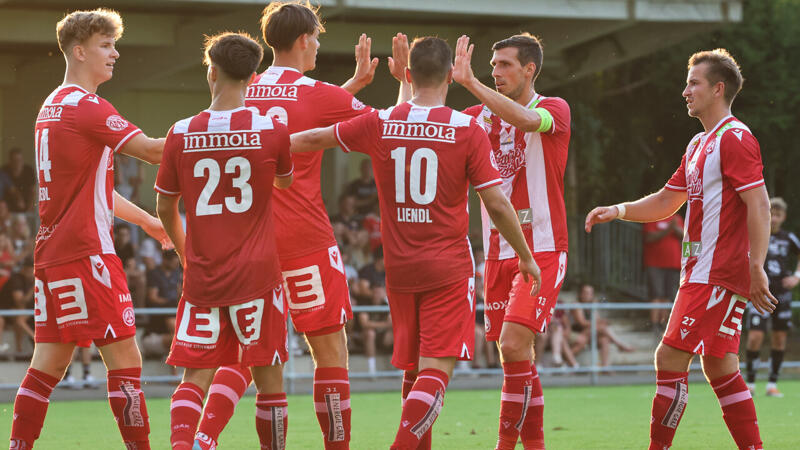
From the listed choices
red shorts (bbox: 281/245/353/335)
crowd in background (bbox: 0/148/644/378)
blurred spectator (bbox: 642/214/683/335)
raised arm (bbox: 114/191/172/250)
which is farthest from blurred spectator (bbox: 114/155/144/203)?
red shorts (bbox: 281/245/353/335)

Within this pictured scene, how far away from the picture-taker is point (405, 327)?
6.42 metres

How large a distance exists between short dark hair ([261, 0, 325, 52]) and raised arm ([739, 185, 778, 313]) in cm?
263

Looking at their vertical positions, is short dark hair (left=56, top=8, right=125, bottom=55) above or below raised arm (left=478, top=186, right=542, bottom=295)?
above

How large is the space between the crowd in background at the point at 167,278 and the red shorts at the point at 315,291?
9.29 metres

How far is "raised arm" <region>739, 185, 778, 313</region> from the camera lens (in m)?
6.57

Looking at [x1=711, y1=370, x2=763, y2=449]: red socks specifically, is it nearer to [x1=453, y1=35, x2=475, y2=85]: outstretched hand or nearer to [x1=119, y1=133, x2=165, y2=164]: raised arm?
[x1=453, y1=35, x2=475, y2=85]: outstretched hand

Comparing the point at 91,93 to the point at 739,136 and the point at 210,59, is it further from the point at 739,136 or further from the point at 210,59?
the point at 739,136

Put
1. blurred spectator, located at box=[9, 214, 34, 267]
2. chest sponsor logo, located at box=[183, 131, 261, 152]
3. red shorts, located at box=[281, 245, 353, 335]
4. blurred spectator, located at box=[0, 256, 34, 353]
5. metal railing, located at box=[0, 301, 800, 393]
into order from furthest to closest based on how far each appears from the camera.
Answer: blurred spectator, located at box=[9, 214, 34, 267] < blurred spectator, located at box=[0, 256, 34, 353] < metal railing, located at box=[0, 301, 800, 393] < red shorts, located at box=[281, 245, 353, 335] < chest sponsor logo, located at box=[183, 131, 261, 152]

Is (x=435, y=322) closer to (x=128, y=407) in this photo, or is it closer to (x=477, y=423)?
(x=128, y=407)

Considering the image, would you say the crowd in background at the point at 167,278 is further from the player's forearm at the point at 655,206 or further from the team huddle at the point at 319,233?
the player's forearm at the point at 655,206

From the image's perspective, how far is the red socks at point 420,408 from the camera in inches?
238

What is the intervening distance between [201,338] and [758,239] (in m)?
3.07

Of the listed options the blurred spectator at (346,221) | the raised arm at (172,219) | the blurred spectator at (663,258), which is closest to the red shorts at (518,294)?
the raised arm at (172,219)

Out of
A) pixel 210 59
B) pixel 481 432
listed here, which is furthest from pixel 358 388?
pixel 210 59
